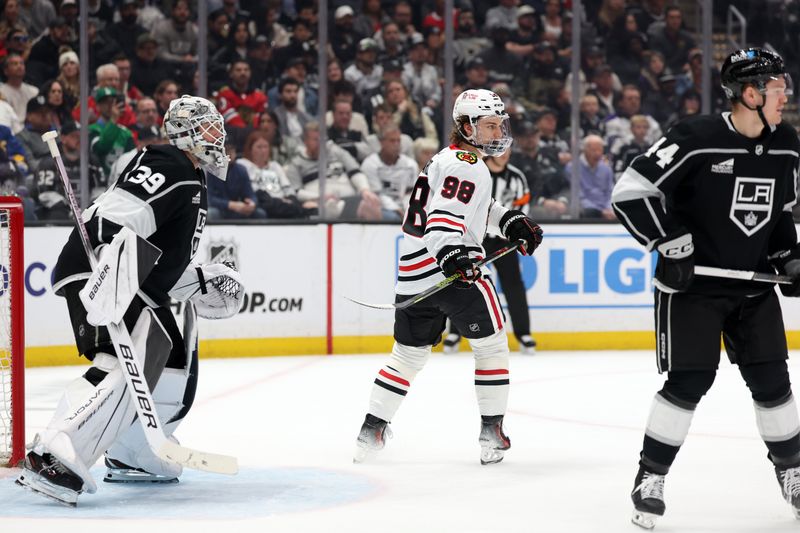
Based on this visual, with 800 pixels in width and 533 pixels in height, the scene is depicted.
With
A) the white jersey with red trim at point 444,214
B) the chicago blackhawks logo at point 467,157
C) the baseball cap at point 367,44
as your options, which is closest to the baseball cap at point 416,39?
the baseball cap at point 367,44

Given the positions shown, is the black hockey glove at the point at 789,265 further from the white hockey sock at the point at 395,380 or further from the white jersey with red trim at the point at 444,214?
the white hockey sock at the point at 395,380

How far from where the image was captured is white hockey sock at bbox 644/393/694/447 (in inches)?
116

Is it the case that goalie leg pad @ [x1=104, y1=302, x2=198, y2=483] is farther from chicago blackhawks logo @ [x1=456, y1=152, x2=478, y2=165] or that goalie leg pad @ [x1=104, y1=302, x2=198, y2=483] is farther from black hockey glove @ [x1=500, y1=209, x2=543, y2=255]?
black hockey glove @ [x1=500, y1=209, x2=543, y2=255]

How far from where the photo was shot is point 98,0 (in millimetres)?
7348

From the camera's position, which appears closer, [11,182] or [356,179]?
[11,182]

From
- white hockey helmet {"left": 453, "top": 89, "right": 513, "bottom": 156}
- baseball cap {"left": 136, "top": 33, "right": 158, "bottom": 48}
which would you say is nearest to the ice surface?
white hockey helmet {"left": 453, "top": 89, "right": 513, "bottom": 156}

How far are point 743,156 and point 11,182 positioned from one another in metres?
4.84

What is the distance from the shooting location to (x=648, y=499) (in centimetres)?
297

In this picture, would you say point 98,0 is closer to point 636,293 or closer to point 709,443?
point 636,293

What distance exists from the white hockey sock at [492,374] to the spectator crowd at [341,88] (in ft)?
10.6

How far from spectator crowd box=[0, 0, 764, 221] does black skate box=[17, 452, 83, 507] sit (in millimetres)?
3583

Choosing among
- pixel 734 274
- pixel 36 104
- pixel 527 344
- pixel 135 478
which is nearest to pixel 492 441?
pixel 135 478

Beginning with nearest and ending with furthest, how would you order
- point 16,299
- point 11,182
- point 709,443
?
point 16,299
point 709,443
point 11,182

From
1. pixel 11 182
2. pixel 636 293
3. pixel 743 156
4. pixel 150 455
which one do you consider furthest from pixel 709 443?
pixel 11 182
